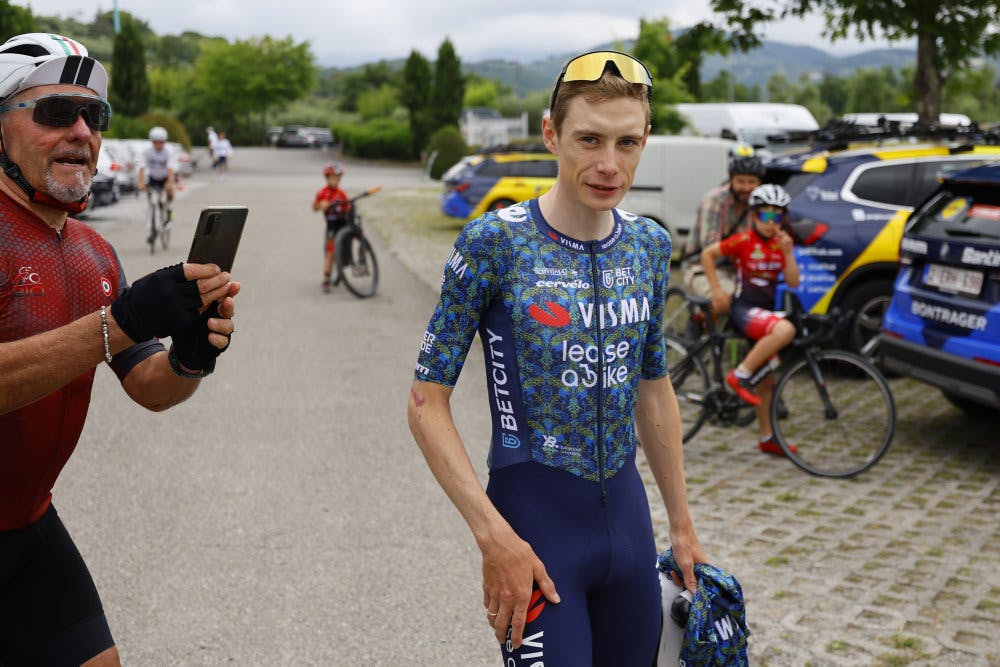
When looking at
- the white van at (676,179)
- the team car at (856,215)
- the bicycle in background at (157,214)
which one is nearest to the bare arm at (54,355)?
the team car at (856,215)

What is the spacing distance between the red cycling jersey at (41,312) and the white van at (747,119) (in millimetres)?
23900

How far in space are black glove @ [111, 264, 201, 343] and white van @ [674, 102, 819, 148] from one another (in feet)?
79.3

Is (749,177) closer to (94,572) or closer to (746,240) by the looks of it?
(746,240)

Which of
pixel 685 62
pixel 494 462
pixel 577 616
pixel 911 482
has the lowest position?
pixel 911 482

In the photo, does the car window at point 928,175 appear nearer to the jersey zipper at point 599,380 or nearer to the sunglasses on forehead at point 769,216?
the sunglasses on forehead at point 769,216

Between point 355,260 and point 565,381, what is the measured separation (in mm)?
11959

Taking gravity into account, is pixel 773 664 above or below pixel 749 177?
below

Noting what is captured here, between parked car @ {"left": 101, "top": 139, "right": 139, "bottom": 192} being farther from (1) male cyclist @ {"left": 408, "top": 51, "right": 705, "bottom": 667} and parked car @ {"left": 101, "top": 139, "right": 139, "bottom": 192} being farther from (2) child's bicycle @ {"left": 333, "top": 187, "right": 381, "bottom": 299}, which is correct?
(1) male cyclist @ {"left": 408, "top": 51, "right": 705, "bottom": 667}

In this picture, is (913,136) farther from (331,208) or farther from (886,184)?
(331,208)

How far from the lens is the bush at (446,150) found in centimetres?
4416

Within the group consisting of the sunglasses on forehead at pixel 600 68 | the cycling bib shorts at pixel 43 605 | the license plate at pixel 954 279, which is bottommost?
the cycling bib shorts at pixel 43 605

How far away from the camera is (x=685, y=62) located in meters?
15.3

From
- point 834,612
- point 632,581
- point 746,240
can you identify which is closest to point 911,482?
point 746,240

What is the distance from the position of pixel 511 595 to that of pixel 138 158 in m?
→ 34.0
